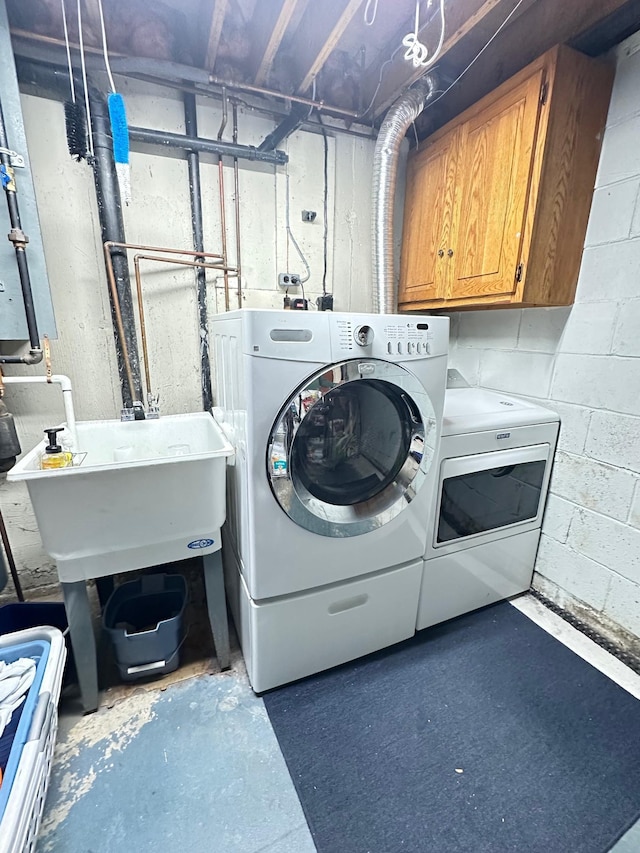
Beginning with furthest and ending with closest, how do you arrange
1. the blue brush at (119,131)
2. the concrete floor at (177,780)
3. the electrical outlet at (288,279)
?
the electrical outlet at (288,279) < the blue brush at (119,131) < the concrete floor at (177,780)

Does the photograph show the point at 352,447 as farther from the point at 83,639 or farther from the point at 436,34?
the point at 436,34

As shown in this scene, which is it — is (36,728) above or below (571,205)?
below

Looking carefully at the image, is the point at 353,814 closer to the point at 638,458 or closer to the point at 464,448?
the point at 464,448

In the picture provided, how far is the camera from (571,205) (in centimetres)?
141

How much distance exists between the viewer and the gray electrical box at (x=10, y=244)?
1.17 meters

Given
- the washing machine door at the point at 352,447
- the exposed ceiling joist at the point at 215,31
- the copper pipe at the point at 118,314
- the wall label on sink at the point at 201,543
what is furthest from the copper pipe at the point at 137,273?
the washing machine door at the point at 352,447

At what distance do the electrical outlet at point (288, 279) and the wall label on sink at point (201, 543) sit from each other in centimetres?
128

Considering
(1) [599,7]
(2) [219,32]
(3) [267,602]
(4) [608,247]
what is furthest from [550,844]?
(2) [219,32]

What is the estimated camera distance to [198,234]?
5.44 feet

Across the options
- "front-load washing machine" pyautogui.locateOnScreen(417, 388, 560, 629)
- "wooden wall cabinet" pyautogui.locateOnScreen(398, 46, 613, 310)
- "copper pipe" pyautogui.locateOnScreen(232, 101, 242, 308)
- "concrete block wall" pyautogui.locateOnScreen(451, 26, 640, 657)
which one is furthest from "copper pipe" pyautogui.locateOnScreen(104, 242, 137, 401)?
"concrete block wall" pyautogui.locateOnScreen(451, 26, 640, 657)

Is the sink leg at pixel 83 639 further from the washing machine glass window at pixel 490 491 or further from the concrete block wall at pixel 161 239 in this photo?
the washing machine glass window at pixel 490 491

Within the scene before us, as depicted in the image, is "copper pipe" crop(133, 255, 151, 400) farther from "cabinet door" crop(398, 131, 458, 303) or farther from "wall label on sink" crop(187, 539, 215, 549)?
"cabinet door" crop(398, 131, 458, 303)

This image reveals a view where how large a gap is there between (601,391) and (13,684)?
2.23 m

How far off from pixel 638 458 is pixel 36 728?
2.07 m
